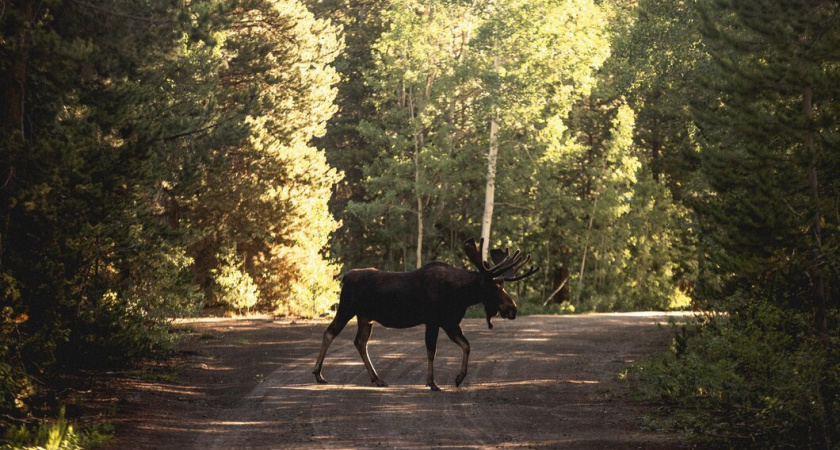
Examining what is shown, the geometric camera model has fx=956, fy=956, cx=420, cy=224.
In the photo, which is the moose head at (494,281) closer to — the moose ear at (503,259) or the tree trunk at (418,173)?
the moose ear at (503,259)

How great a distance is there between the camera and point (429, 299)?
16391 mm

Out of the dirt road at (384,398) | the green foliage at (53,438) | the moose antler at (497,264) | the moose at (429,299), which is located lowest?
the dirt road at (384,398)

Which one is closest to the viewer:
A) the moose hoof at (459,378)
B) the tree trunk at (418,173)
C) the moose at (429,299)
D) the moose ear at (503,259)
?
the moose hoof at (459,378)

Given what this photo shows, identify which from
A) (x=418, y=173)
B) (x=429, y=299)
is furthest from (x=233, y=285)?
(x=418, y=173)

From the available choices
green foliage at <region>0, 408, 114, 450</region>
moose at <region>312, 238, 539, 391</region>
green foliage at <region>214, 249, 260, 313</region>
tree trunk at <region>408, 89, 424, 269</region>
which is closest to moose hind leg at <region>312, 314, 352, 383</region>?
moose at <region>312, 238, 539, 391</region>

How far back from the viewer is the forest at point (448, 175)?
13125 millimetres

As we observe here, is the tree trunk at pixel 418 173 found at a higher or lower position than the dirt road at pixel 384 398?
higher

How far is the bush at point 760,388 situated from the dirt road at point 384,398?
2.40 ft

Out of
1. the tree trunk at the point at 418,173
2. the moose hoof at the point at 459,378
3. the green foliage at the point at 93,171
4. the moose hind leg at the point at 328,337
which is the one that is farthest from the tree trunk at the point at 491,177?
the moose hoof at the point at 459,378

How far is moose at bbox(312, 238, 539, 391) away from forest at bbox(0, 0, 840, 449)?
3210mm

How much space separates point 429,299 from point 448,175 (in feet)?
96.0

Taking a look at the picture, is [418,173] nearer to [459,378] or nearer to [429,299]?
[429,299]

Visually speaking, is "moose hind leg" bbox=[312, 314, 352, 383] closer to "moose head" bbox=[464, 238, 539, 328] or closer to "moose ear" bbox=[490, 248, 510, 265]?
"moose head" bbox=[464, 238, 539, 328]

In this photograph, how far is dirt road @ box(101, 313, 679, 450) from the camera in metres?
11.9
